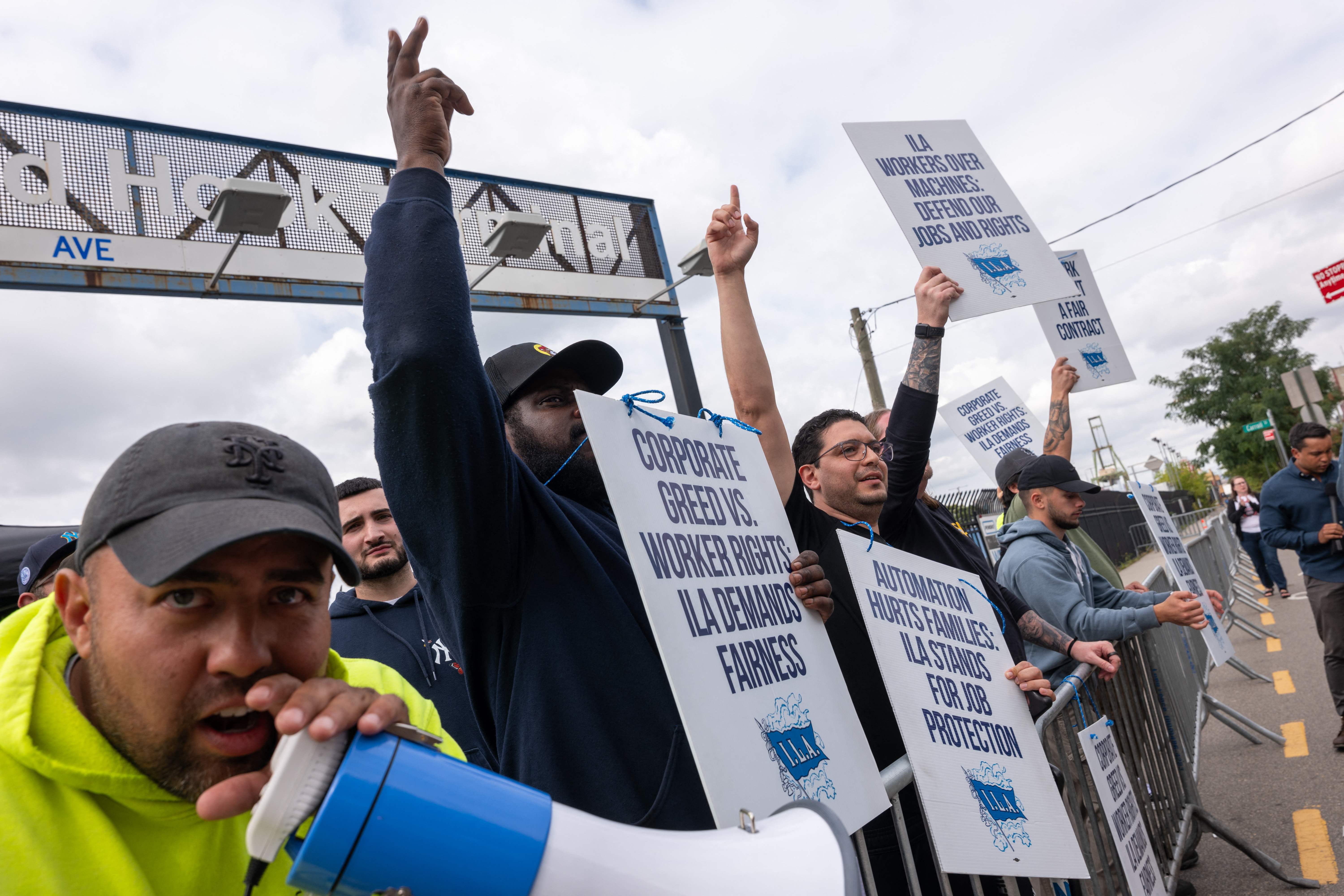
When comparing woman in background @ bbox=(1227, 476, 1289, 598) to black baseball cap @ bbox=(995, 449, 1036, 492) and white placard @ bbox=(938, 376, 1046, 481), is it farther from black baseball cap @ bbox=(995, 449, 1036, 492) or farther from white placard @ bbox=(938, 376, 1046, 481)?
black baseball cap @ bbox=(995, 449, 1036, 492)

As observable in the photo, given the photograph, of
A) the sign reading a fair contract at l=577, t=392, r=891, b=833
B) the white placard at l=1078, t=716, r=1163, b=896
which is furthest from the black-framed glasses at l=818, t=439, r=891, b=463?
the white placard at l=1078, t=716, r=1163, b=896

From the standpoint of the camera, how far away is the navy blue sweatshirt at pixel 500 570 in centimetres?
151

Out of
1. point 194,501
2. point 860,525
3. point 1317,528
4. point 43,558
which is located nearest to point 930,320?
point 860,525

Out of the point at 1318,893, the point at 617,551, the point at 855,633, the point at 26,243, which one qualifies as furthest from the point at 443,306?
the point at 26,243

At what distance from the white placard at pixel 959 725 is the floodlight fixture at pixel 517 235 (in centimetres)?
525

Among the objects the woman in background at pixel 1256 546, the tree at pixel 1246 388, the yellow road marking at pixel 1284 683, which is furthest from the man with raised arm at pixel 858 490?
the tree at pixel 1246 388

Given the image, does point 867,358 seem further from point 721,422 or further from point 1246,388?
point 1246,388

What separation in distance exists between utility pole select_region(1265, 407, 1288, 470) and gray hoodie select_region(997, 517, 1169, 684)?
66.1 ft

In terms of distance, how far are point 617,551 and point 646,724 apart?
0.40 meters

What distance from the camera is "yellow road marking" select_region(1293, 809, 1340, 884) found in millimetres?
3766

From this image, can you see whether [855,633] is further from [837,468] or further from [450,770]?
[450,770]

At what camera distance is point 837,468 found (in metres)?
3.06

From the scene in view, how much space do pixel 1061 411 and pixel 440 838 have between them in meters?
5.08

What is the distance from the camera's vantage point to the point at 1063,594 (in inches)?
156
